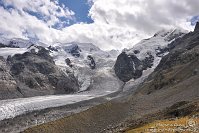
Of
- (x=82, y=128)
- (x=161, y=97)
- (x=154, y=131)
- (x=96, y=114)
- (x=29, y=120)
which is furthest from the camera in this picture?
(x=29, y=120)

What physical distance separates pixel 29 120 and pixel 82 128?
159 feet

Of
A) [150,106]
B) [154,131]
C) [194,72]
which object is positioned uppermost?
[194,72]

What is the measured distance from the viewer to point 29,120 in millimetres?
154625

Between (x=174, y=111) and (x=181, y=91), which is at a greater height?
(x=181, y=91)

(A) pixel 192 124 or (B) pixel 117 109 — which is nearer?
(A) pixel 192 124

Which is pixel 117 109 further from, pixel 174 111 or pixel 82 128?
pixel 174 111

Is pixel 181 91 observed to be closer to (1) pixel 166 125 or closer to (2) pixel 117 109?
(2) pixel 117 109

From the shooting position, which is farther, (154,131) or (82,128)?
(82,128)

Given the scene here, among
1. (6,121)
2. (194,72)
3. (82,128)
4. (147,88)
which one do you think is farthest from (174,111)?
(147,88)

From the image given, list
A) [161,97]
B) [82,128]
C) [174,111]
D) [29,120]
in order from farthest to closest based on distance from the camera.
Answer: [29,120] < [161,97] < [82,128] < [174,111]

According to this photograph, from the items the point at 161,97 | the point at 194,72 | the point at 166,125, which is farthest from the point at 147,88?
the point at 166,125

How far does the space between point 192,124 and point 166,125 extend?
14.9 ft

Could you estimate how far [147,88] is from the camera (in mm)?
197875

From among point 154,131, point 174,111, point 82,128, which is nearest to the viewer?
point 154,131
